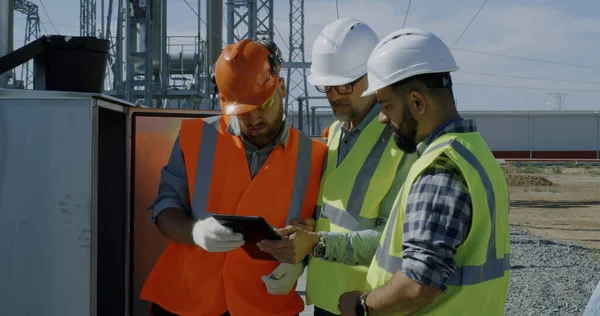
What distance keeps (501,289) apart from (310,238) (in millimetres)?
791

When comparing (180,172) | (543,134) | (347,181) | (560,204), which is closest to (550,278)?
(347,181)

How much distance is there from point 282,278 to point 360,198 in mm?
492

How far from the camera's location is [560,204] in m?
21.6

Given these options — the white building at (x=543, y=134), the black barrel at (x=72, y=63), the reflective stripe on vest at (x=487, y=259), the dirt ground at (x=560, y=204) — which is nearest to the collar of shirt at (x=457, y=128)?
the reflective stripe on vest at (x=487, y=259)

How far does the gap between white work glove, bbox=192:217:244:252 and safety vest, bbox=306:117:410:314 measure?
43cm

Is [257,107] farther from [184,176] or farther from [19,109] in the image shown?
[19,109]

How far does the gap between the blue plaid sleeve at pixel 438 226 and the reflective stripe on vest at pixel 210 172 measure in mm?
1017

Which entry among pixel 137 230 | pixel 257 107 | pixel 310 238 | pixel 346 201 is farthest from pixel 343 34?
pixel 137 230

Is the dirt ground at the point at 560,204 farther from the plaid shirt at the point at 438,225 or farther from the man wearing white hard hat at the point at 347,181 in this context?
the plaid shirt at the point at 438,225

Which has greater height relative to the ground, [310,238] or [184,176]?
[184,176]

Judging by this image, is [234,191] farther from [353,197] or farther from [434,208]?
[434,208]

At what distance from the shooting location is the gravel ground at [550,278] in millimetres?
6918

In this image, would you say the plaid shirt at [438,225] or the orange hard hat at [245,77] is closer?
the plaid shirt at [438,225]

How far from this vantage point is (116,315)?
155 inches
